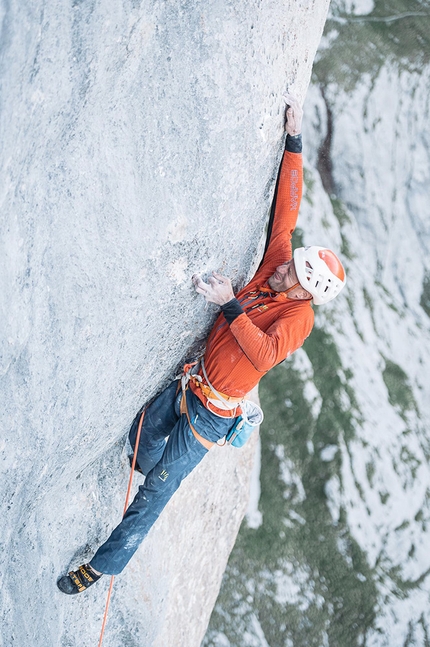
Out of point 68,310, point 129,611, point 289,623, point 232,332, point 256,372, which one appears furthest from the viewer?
point 289,623

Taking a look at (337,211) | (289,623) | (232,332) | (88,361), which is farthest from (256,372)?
(337,211)

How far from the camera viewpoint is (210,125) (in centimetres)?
527

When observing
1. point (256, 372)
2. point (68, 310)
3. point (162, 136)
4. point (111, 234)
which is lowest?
point (256, 372)

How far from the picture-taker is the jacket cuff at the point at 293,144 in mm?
6320

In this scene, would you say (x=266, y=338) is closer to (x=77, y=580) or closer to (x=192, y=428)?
(x=192, y=428)

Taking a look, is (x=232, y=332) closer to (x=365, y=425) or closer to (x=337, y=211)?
(x=365, y=425)

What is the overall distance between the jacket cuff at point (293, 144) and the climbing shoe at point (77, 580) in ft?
16.4

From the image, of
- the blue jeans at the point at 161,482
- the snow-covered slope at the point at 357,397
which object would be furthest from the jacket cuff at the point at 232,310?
the snow-covered slope at the point at 357,397

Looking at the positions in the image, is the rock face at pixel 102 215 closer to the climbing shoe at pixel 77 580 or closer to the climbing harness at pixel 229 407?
the climbing shoe at pixel 77 580

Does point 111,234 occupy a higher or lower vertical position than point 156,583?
higher

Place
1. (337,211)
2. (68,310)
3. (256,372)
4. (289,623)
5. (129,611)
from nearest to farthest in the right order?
(68,310) → (256,372) → (129,611) → (289,623) → (337,211)

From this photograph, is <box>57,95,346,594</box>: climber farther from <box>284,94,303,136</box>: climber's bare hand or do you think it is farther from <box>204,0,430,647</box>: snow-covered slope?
<box>204,0,430,647</box>: snow-covered slope

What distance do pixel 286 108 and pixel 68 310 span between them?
10.2 ft

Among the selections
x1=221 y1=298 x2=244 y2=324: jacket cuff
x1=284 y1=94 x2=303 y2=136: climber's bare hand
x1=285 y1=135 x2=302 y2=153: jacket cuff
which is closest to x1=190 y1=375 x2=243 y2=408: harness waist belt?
x1=221 y1=298 x2=244 y2=324: jacket cuff
